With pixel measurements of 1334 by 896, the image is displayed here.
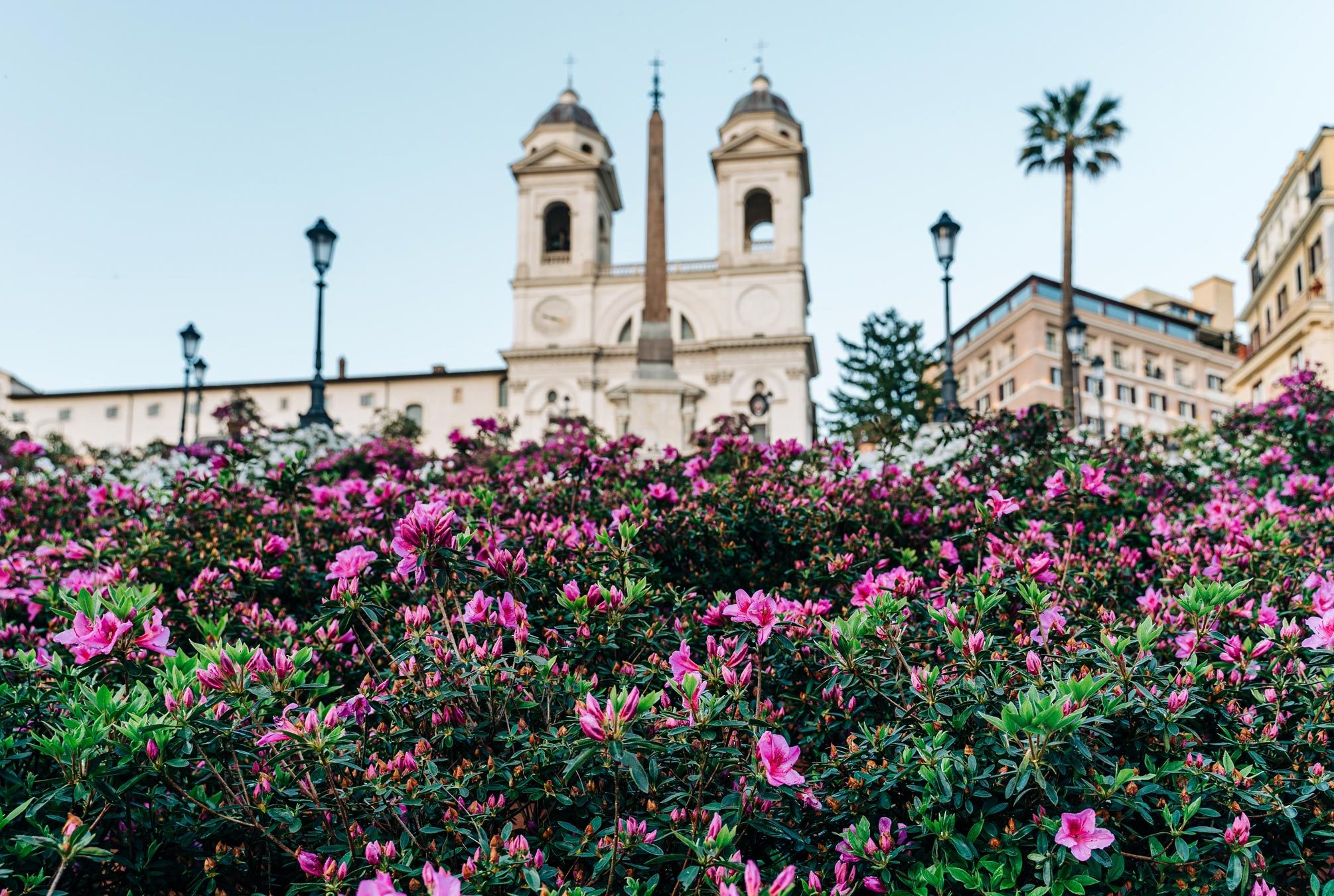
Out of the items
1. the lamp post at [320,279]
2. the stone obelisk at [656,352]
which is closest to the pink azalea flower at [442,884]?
the stone obelisk at [656,352]

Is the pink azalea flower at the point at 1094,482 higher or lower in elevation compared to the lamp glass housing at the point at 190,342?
lower

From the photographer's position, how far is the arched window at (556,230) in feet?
206

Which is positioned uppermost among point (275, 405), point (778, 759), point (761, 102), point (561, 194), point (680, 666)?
point (761, 102)

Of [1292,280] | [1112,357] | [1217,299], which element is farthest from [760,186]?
[1217,299]

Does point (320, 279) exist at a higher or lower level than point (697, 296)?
lower

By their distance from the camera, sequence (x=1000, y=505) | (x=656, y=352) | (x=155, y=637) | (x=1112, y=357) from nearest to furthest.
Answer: (x=155, y=637), (x=1000, y=505), (x=656, y=352), (x=1112, y=357)

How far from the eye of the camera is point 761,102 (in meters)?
61.2

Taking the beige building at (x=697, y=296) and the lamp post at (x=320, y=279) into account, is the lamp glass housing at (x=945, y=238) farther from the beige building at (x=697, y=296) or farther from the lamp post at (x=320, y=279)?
the beige building at (x=697, y=296)

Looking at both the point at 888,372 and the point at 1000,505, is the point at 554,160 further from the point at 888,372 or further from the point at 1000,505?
the point at 1000,505

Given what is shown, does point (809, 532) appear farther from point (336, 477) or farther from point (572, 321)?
point (572, 321)

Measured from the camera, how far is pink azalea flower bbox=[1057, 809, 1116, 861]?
8.18ft

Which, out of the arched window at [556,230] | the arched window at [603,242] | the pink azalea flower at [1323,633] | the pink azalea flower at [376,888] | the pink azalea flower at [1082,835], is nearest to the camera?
the pink azalea flower at [376,888]

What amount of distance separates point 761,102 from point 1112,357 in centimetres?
3473

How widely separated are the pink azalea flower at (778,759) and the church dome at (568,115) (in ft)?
208
